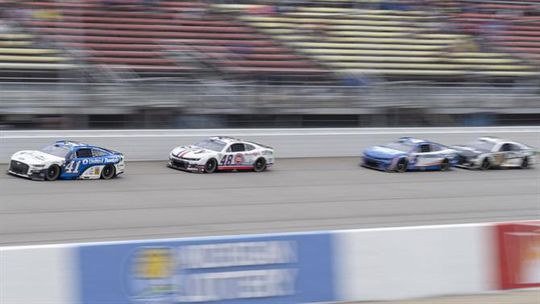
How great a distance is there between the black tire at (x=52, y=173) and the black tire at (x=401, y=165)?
31.3 feet

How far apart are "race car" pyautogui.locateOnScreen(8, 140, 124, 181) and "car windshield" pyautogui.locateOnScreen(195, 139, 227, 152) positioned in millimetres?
2894

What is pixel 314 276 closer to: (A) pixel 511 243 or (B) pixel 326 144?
(A) pixel 511 243

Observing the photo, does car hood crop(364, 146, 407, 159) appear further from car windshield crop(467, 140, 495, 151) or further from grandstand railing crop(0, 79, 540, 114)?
grandstand railing crop(0, 79, 540, 114)

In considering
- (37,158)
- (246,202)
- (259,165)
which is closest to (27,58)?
(37,158)

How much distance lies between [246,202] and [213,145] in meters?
5.25

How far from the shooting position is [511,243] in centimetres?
920

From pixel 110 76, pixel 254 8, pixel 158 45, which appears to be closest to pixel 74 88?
pixel 110 76

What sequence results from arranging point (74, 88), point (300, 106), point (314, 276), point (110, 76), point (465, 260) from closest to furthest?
point (314, 276)
point (465, 260)
point (74, 88)
point (110, 76)
point (300, 106)

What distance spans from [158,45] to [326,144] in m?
6.63

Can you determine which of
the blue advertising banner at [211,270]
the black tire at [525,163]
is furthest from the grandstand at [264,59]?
the blue advertising banner at [211,270]

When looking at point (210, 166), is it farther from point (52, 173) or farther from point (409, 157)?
point (409, 157)

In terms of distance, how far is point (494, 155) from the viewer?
961 inches

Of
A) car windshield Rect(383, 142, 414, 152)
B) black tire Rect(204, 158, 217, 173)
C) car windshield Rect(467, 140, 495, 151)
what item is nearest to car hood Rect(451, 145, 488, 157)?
car windshield Rect(467, 140, 495, 151)

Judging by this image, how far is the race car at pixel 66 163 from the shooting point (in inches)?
715
